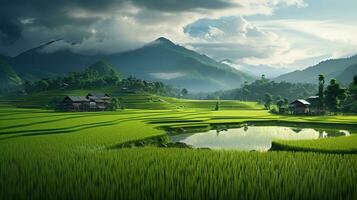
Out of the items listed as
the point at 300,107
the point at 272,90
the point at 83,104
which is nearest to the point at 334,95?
the point at 300,107

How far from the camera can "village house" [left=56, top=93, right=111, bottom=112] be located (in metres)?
80.8

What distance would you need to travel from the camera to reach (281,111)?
239ft

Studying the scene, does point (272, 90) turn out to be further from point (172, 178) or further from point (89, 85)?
point (172, 178)

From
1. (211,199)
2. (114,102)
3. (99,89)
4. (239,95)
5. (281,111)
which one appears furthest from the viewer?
(239,95)

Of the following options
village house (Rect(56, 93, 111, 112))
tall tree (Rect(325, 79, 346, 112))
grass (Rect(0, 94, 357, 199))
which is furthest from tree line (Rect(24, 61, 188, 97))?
grass (Rect(0, 94, 357, 199))

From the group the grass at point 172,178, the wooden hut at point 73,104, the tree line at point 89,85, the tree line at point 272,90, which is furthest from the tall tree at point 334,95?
the tree line at point 272,90

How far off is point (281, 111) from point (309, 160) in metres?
60.6

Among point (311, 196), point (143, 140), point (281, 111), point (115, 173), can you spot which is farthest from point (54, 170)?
point (281, 111)

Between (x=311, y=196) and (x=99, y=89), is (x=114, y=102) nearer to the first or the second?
(x=99, y=89)

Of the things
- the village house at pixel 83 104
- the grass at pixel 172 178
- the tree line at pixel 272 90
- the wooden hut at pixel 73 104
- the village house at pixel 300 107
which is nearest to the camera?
the grass at pixel 172 178

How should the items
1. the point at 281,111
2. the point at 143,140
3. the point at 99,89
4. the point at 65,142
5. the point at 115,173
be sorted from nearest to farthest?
the point at 115,173 < the point at 65,142 < the point at 143,140 < the point at 281,111 < the point at 99,89

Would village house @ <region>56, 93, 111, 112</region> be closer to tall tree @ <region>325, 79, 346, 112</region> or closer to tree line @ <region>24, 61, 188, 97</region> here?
tree line @ <region>24, 61, 188, 97</region>

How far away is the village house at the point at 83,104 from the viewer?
265 ft

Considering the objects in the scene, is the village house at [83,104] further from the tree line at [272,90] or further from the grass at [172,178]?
the tree line at [272,90]
